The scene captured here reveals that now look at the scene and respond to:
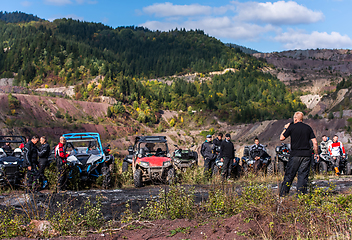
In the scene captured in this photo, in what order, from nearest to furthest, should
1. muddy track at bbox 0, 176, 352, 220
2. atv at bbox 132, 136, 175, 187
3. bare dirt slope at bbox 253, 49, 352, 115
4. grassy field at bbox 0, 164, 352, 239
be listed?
grassy field at bbox 0, 164, 352, 239
muddy track at bbox 0, 176, 352, 220
atv at bbox 132, 136, 175, 187
bare dirt slope at bbox 253, 49, 352, 115

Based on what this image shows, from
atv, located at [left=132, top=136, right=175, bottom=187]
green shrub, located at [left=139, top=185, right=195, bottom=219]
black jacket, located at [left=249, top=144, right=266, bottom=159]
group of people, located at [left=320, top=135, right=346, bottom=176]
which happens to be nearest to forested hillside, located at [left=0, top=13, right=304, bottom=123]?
black jacket, located at [left=249, top=144, right=266, bottom=159]

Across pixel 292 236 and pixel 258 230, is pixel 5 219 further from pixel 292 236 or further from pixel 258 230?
pixel 292 236

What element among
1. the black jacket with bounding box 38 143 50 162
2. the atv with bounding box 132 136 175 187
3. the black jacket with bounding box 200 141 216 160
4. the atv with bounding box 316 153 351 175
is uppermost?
the black jacket with bounding box 38 143 50 162

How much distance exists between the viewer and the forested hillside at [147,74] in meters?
73.8

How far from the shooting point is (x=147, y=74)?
13062 cm

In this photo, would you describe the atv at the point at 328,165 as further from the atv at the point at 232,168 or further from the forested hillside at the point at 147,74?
the forested hillside at the point at 147,74

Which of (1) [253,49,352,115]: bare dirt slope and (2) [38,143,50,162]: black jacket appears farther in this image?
(1) [253,49,352,115]: bare dirt slope

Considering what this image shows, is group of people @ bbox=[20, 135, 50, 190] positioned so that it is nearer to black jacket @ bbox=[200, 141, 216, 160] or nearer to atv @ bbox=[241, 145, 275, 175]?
black jacket @ bbox=[200, 141, 216, 160]

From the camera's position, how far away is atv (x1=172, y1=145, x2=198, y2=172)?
13.4 m

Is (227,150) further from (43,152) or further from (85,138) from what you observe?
(43,152)

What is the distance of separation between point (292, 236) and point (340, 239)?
57 cm

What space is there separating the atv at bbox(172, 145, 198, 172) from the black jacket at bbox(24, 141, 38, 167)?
18.7ft

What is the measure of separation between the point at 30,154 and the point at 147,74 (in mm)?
122906

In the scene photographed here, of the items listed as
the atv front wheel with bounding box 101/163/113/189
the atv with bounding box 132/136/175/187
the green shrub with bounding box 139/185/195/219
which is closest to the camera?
the green shrub with bounding box 139/185/195/219
